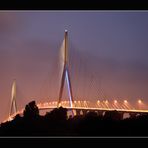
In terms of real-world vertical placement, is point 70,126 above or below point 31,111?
below

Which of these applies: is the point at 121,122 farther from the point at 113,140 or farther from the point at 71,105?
the point at 71,105

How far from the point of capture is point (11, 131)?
6.41 m

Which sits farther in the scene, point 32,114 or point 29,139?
point 32,114

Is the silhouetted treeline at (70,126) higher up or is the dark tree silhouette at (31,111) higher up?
the dark tree silhouette at (31,111)

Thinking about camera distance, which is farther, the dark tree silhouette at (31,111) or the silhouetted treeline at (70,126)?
the dark tree silhouette at (31,111)

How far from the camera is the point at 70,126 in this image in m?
6.76

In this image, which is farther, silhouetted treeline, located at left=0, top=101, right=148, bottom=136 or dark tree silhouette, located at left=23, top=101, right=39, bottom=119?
dark tree silhouette, located at left=23, top=101, right=39, bottom=119

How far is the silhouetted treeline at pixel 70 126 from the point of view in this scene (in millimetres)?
6285

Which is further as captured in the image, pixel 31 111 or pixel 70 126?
pixel 31 111

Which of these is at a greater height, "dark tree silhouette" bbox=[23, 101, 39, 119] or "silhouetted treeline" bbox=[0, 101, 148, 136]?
"dark tree silhouette" bbox=[23, 101, 39, 119]

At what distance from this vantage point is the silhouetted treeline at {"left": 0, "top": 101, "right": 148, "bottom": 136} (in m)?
6.29

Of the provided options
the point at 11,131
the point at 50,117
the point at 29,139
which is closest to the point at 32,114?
the point at 50,117
